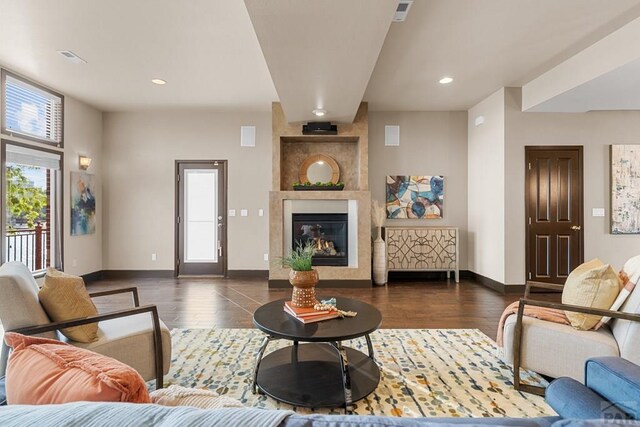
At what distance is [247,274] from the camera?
5891 mm

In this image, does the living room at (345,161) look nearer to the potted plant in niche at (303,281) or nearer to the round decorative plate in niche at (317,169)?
the round decorative plate in niche at (317,169)

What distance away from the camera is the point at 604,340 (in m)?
2.00

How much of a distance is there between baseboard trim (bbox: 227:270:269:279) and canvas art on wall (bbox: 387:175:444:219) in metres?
2.47

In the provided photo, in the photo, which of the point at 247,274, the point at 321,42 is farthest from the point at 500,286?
the point at 321,42

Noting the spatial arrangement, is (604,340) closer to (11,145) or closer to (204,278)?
(204,278)

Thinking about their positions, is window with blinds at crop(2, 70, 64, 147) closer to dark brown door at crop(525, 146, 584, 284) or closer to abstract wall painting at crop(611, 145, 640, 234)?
dark brown door at crop(525, 146, 584, 284)

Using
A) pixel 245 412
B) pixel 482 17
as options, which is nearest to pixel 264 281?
→ pixel 482 17

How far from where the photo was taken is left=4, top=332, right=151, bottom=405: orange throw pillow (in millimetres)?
755

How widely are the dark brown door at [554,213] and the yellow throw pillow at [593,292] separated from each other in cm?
297

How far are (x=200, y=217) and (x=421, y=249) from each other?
396 cm

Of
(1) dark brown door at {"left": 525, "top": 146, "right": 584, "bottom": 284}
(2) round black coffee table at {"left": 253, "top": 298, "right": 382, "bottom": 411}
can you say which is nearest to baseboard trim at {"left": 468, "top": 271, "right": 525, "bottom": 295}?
(1) dark brown door at {"left": 525, "top": 146, "right": 584, "bottom": 284}

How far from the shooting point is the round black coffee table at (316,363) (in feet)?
6.37

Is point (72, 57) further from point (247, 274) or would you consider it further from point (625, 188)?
point (625, 188)

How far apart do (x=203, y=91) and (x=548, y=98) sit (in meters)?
4.73
